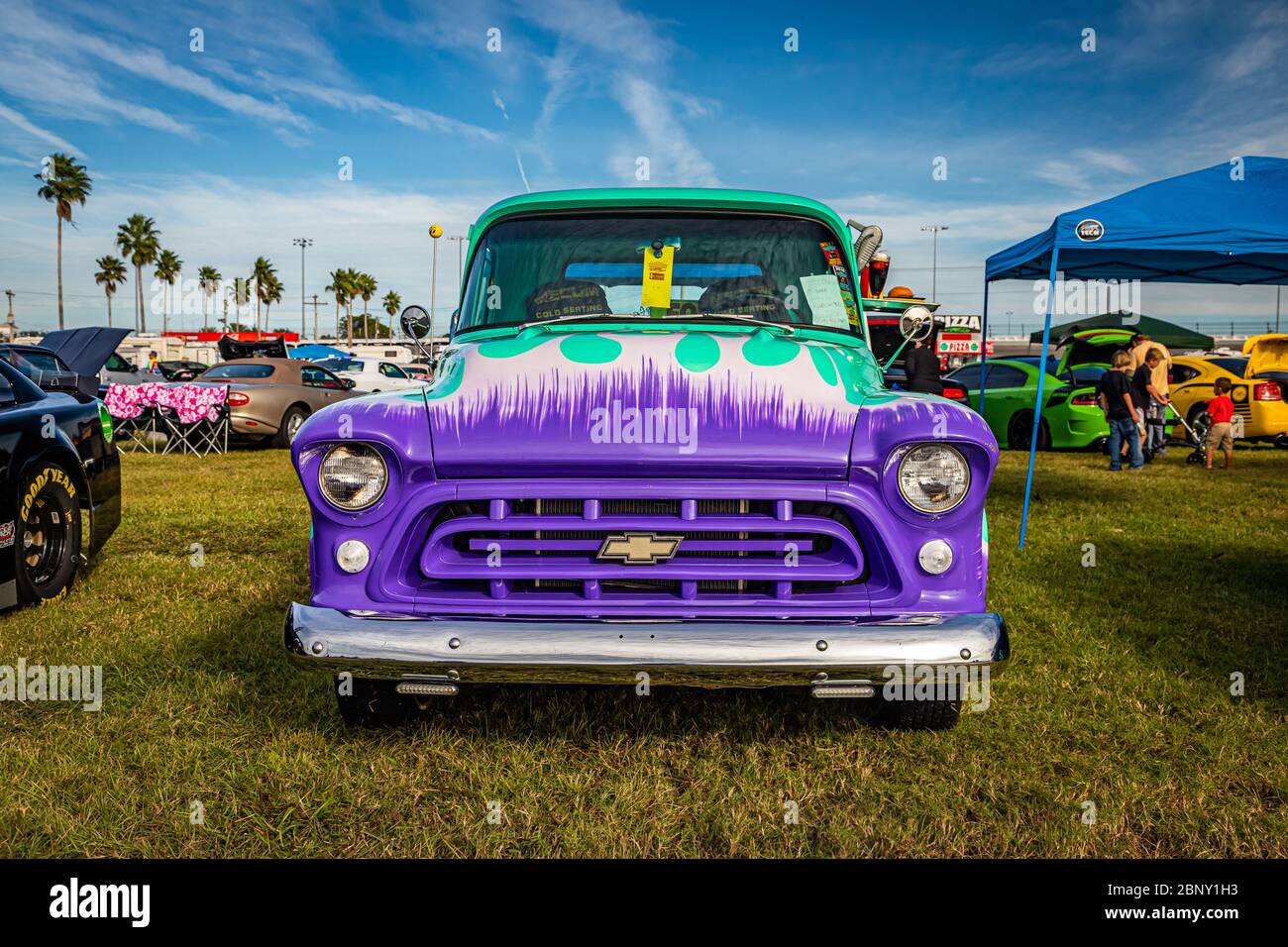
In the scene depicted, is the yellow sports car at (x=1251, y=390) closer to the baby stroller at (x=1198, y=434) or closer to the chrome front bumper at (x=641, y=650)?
the baby stroller at (x=1198, y=434)

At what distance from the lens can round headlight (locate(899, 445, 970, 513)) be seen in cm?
269

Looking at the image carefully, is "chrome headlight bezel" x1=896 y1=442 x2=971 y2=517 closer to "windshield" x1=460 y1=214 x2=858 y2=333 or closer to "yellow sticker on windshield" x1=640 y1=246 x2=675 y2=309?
"windshield" x1=460 y1=214 x2=858 y2=333

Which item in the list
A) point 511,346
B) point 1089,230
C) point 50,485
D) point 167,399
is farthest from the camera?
point 167,399

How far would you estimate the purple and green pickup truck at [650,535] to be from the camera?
8.31ft

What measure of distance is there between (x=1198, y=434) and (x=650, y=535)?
1292 centimetres

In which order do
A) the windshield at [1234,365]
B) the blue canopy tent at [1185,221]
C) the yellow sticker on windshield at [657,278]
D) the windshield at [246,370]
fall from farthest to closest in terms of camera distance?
the windshield at [1234,365] < the windshield at [246,370] < the blue canopy tent at [1185,221] < the yellow sticker on windshield at [657,278]

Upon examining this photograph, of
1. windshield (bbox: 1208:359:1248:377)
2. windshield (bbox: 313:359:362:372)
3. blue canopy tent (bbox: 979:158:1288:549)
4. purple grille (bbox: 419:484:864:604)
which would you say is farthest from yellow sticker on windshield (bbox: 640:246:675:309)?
windshield (bbox: 313:359:362:372)

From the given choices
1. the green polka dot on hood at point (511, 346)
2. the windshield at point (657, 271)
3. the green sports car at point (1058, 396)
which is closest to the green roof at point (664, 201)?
the windshield at point (657, 271)

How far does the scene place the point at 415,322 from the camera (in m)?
4.31

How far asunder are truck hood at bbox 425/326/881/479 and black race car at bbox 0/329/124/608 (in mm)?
2685

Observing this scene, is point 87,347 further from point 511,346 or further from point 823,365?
point 823,365

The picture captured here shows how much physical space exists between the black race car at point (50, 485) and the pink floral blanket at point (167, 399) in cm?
718
